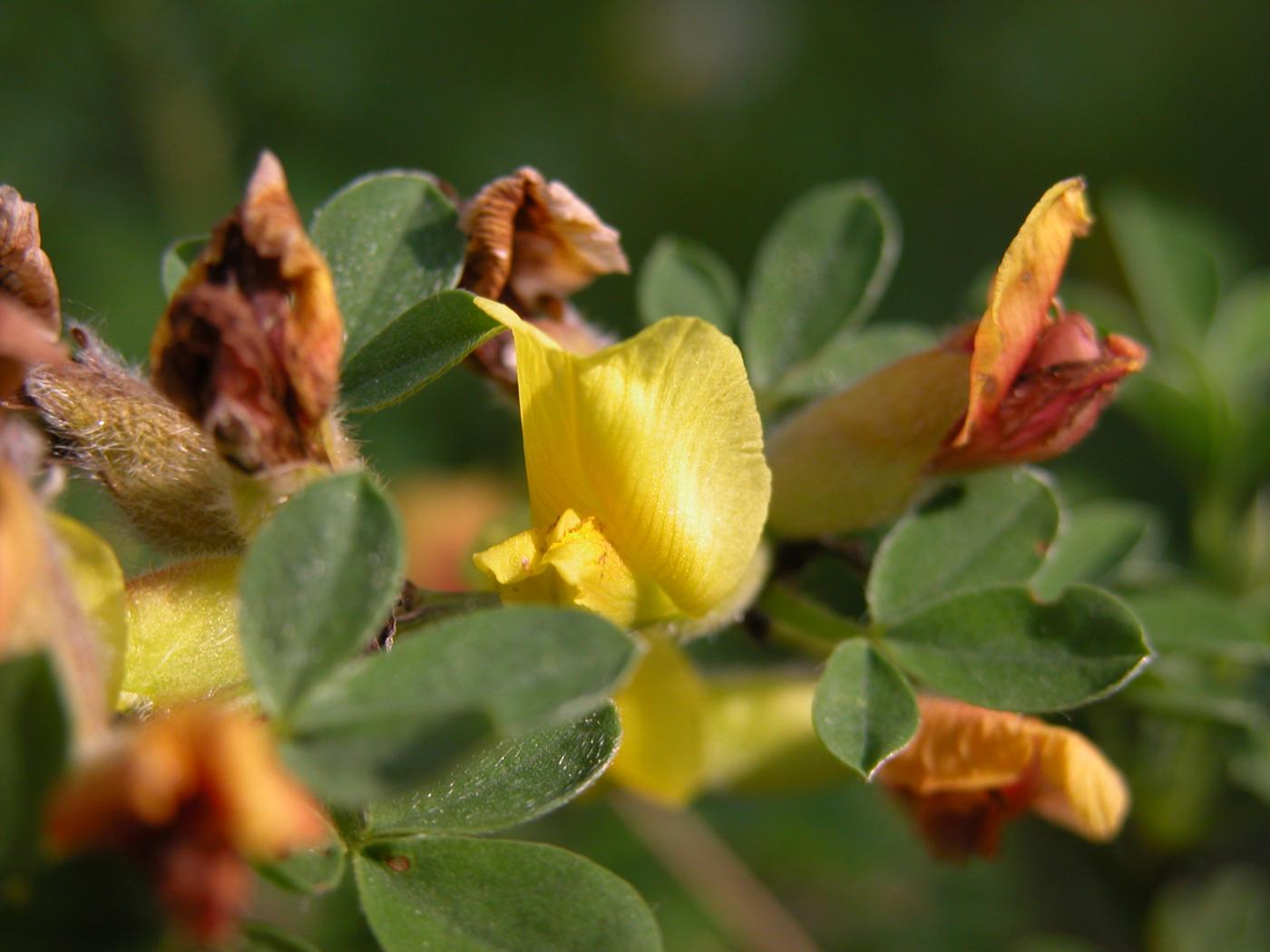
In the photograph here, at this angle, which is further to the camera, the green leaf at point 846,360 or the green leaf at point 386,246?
the green leaf at point 846,360

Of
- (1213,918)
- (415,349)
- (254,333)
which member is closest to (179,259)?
(415,349)

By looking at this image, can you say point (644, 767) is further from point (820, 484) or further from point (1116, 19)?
point (1116, 19)

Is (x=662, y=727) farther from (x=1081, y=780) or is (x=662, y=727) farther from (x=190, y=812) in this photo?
(x=190, y=812)

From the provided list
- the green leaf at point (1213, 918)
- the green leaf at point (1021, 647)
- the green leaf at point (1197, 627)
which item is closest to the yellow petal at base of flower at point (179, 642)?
the green leaf at point (1021, 647)

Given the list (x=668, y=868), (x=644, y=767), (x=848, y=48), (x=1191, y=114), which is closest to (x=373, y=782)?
(x=644, y=767)

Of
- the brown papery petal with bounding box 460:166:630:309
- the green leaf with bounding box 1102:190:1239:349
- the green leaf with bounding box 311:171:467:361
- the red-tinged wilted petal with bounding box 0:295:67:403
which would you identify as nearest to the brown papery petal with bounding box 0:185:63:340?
the red-tinged wilted petal with bounding box 0:295:67:403

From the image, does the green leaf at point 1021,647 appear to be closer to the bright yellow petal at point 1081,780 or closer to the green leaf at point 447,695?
the bright yellow petal at point 1081,780

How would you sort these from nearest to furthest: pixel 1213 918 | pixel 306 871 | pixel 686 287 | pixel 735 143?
pixel 306 871 → pixel 686 287 → pixel 1213 918 → pixel 735 143
